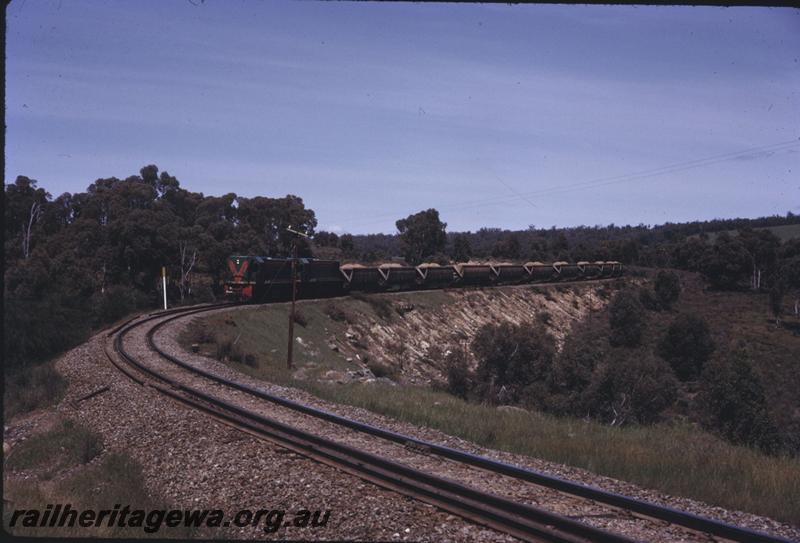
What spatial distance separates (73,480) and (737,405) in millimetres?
20017

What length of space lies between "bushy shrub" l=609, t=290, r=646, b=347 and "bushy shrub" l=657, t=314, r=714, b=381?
510cm

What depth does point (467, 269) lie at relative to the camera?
179ft

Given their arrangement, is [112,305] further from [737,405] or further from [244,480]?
[737,405]

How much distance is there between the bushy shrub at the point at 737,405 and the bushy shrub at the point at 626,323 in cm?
2313

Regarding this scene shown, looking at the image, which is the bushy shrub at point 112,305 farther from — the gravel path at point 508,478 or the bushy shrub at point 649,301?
the bushy shrub at point 649,301

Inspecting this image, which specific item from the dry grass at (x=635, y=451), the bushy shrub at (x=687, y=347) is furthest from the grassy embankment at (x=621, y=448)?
the bushy shrub at (x=687, y=347)

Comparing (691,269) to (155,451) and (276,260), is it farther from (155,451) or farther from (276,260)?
(155,451)

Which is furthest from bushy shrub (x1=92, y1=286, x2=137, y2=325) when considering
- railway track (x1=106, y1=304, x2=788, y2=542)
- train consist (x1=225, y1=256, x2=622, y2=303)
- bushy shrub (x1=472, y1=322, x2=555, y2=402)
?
railway track (x1=106, y1=304, x2=788, y2=542)

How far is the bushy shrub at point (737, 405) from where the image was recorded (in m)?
19.5

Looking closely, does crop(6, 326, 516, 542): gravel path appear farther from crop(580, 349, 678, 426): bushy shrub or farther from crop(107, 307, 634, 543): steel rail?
crop(580, 349, 678, 426): bushy shrub

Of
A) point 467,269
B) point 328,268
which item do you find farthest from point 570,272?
point 328,268

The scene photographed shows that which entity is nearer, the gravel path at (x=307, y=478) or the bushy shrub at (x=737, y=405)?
the gravel path at (x=307, y=478)

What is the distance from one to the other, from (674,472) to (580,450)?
1677 mm

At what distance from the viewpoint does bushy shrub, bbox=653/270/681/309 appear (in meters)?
61.1
